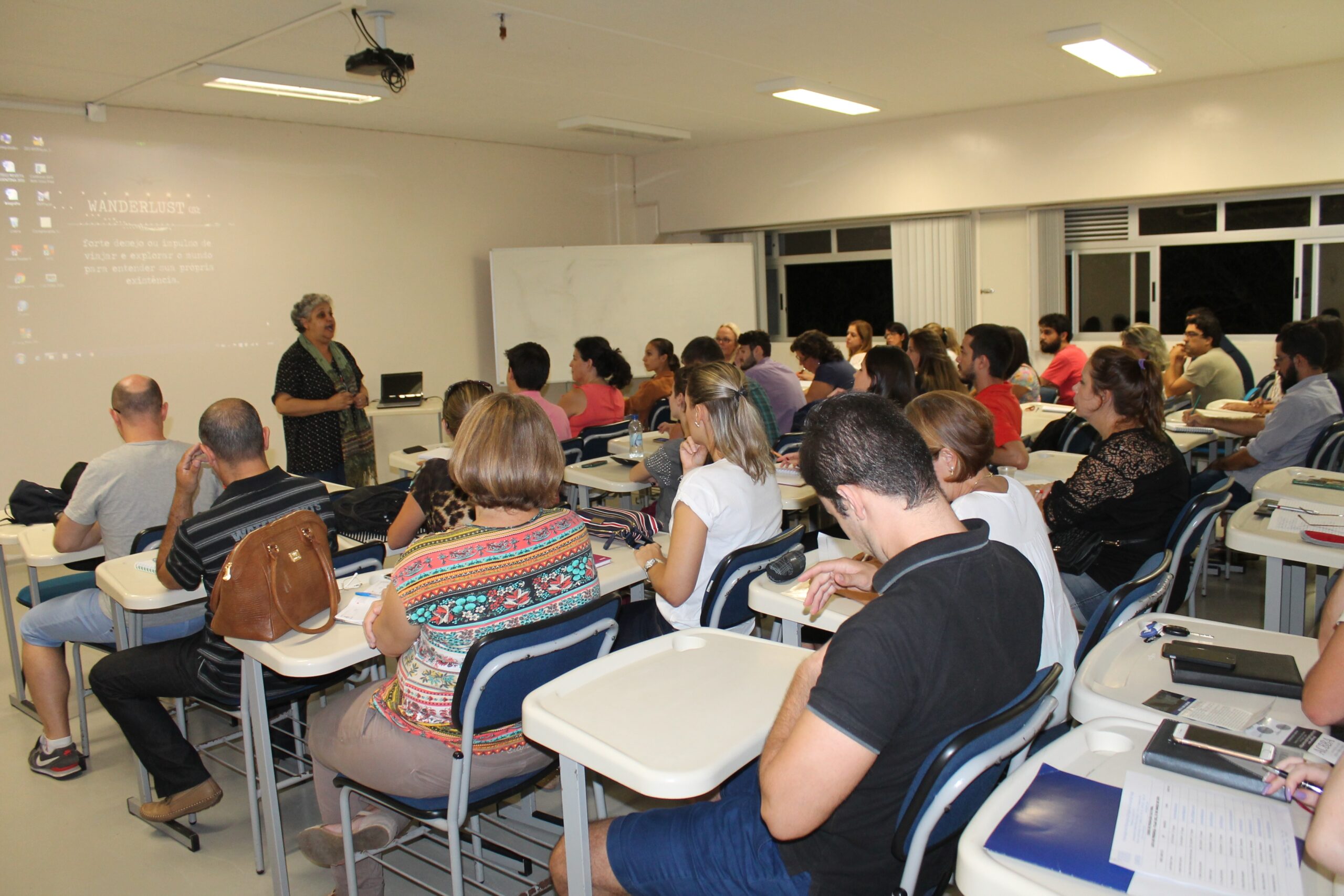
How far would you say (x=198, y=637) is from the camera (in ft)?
8.78

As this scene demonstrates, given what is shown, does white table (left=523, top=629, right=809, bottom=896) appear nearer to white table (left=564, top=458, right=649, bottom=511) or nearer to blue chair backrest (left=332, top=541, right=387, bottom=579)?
blue chair backrest (left=332, top=541, right=387, bottom=579)

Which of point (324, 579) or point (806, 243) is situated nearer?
point (324, 579)

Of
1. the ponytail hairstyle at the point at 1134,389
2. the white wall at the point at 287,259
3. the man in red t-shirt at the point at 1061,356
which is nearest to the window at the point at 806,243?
the white wall at the point at 287,259

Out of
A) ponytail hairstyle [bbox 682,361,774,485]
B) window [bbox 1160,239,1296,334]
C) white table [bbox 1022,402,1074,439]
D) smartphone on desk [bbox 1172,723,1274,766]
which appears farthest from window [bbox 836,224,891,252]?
smartphone on desk [bbox 1172,723,1274,766]

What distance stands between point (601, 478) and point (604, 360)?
176 centimetres

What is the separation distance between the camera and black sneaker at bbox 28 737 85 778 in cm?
325

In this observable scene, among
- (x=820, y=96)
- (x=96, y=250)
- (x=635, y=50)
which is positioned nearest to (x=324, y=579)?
(x=635, y=50)

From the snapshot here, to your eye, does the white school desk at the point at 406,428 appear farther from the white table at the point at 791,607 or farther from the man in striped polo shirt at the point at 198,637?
the white table at the point at 791,607

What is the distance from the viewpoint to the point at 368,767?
2.07 metres

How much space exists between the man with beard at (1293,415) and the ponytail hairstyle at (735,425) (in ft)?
8.52

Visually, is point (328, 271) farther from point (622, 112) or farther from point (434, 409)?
point (622, 112)

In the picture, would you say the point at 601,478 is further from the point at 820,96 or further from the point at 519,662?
the point at 820,96

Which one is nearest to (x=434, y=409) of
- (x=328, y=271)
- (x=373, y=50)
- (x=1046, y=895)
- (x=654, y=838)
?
(x=328, y=271)

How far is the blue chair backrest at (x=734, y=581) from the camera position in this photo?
2508 mm
